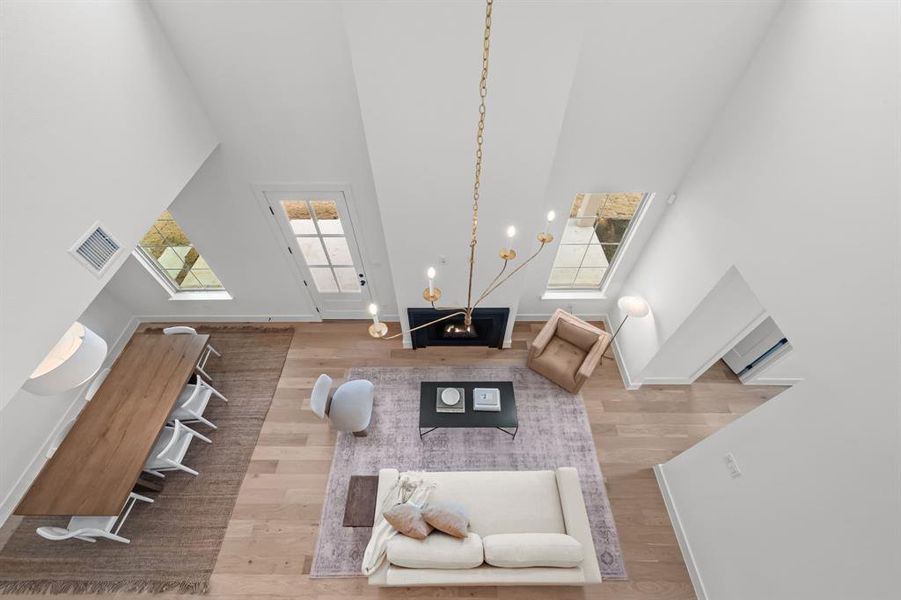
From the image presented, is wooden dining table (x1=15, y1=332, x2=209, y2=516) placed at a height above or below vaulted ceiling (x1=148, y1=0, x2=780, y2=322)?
below

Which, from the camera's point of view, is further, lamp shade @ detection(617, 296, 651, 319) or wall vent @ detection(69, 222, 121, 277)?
lamp shade @ detection(617, 296, 651, 319)


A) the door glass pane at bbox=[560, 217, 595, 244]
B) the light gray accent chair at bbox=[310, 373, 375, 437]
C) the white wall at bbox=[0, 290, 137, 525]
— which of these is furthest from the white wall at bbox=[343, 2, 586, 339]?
the white wall at bbox=[0, 290, 137, 525]

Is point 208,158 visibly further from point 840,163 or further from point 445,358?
point 840,163

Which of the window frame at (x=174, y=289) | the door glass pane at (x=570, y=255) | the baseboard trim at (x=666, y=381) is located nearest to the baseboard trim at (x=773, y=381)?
the baseboard trim at (x=666, y=381)

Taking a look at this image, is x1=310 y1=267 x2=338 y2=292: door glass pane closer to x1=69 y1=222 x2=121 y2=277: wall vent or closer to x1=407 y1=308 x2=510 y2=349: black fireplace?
x1=407 y1=308 x2=510 y2=349: black fireplace

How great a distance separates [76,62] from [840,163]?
4.62 meters

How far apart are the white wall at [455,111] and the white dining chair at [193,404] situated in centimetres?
251

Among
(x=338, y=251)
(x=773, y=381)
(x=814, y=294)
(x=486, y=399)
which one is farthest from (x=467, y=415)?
(x=773, y=381)

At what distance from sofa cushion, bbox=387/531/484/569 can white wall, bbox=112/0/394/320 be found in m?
2.92

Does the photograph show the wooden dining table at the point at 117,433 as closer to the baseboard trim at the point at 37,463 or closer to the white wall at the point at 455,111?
the baseboard trim at the point at 37,463

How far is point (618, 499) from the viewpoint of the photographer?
158 inches

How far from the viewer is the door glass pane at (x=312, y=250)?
4.57 m

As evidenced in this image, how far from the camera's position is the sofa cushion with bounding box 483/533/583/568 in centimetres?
296

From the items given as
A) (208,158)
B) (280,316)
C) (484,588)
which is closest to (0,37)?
(208,158)
